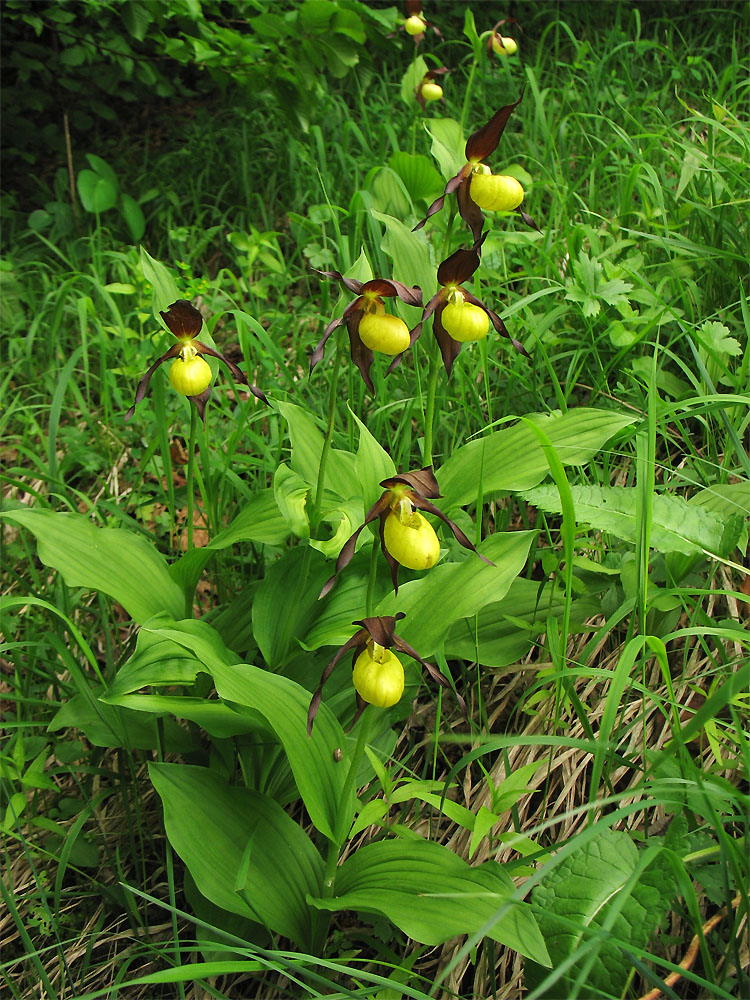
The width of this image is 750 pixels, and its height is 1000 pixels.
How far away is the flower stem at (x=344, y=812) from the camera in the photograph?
40.7 inches

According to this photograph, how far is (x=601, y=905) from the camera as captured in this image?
88cm

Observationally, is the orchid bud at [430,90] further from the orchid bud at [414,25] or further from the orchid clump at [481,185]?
the orchid clump at [481,185]

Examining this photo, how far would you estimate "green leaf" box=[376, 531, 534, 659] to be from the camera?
1.10 m

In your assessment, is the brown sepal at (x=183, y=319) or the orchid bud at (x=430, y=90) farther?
the orchid bud at (x=430, y=90)

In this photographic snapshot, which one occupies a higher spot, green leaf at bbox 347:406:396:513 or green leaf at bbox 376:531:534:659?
green leaf at bbox 347:406:396:513

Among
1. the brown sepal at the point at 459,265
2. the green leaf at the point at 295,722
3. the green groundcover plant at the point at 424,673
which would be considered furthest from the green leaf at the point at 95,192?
the green leaf at the point at 295,722

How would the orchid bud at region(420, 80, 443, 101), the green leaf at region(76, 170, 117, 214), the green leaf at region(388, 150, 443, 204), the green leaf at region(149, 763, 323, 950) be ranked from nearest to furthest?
the green leaf at region(149, 763, 323, 950) → the green leaf at region(388, 150, 443, 204) → the orchid bud at region(420, 80, 443, 101) → the green leaf at region(76, 170, 117, 214)

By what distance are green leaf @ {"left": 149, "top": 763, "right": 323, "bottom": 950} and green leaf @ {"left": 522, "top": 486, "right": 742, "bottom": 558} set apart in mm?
697

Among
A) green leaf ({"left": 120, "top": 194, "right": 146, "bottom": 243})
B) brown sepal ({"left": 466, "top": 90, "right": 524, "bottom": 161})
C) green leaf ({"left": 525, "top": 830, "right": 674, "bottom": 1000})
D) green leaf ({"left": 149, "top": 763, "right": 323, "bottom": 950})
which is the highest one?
brown sepal ({"left": 466, "top": 90, "right": 524, "bottom": 161})

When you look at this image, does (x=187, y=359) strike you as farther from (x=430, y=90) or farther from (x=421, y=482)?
(x=430, y=90)

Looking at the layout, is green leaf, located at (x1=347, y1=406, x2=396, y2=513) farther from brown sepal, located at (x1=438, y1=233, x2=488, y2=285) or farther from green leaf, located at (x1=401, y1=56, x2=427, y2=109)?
green leaf, located at (x1=401, y1=56, x2=427, y2=109)

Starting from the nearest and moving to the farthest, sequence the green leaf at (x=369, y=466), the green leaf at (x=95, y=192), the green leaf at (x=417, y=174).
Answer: the green leaf at (x=369, y=466)
the green leaf at (x=417, y=174)
the green leaf at (x=95, y=192)

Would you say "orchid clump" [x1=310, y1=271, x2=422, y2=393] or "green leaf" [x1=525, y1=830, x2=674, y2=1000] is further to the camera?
"orchid clump" [x1=310, y1=271, x2=422, y2=393]

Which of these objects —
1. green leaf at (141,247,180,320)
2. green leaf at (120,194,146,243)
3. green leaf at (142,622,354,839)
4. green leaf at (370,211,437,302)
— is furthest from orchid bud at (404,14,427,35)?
green leaf at (142,622,354,839)
